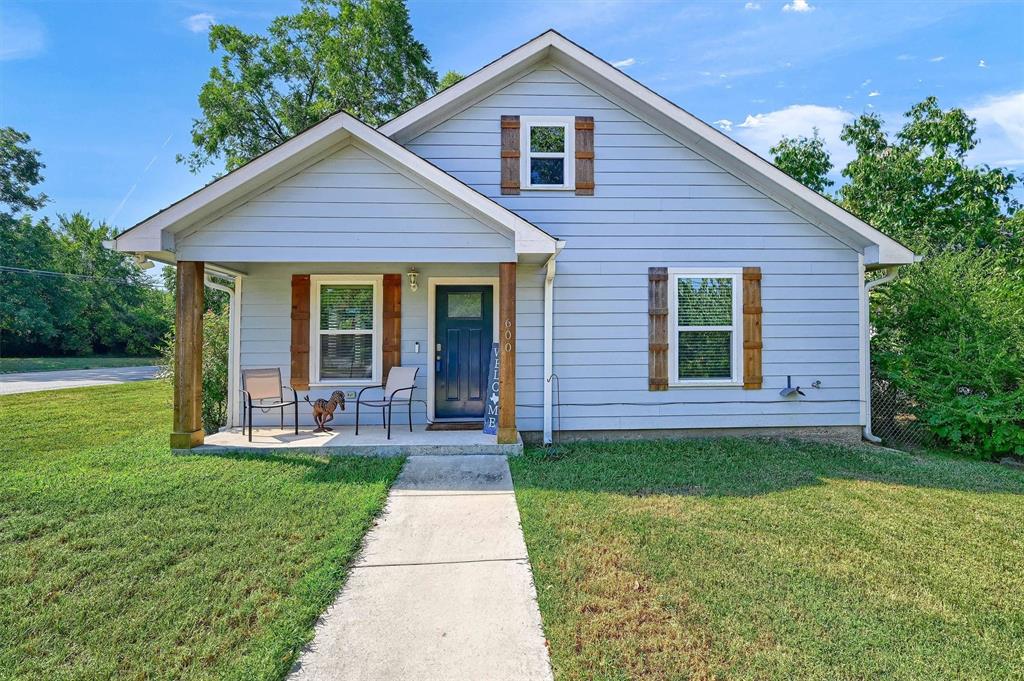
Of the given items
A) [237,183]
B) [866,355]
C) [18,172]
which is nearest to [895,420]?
[866,355]

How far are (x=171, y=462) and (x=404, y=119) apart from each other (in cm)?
510

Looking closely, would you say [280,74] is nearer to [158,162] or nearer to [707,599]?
[158,162]

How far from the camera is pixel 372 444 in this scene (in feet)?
18.9

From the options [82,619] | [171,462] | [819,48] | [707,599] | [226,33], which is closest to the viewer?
[82,619]

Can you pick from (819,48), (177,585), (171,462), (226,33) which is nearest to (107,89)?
(226,33)

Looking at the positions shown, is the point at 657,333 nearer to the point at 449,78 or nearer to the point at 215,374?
the point at 215,374

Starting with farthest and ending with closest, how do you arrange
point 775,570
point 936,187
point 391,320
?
1. point 936,187
2. point 391,320
3. point 775,570

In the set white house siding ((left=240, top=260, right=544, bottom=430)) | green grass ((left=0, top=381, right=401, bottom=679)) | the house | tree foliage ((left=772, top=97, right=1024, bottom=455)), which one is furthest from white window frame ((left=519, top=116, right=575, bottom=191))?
tree foliage ((left=772, top=97, right=1024, bottom=455))

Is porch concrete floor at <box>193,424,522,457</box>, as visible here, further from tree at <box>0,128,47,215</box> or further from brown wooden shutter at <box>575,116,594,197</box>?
tree at <box>0,128,47,215</box>

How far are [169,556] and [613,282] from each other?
5.65 meters

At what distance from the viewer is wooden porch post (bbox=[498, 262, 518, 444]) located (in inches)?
225

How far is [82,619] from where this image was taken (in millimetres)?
2486

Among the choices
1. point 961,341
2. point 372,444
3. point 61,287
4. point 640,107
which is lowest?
point 372,444

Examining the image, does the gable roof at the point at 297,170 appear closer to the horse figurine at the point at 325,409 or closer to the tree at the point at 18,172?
the horse figurine at the point at 325,409
